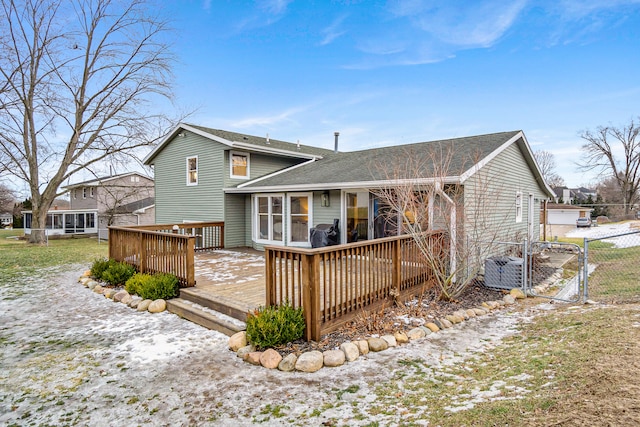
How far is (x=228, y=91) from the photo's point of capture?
56.0 feet

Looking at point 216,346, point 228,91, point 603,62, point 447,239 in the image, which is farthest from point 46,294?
point 603,62

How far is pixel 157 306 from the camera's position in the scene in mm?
5844

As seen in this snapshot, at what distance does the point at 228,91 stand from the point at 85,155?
10.2 metres

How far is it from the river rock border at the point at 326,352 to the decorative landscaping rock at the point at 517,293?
7.62ft

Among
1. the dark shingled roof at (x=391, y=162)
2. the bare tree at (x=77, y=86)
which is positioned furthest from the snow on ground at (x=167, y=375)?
the bare tree at (x=77, y=86)

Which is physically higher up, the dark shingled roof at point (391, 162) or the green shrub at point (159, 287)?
the dark shingled roof at point (391, 162)

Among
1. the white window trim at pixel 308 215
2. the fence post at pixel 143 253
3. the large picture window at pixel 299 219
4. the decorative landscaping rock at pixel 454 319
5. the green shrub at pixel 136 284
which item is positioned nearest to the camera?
the decorative landscaping rock at pixel 454 319

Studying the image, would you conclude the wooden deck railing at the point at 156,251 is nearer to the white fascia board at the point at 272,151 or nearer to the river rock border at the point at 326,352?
the river rock border at the point at 326,352

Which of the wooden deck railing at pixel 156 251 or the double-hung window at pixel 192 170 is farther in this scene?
the double-hung window at pixel 192 170

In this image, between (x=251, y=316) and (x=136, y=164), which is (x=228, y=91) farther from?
(x=251, y=316)

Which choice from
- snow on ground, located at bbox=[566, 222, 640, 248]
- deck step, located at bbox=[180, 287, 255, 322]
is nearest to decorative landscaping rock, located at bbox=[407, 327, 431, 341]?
deck step, located at bbox=[180, 287, 255, 322]

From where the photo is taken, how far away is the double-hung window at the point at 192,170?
12.6 metres

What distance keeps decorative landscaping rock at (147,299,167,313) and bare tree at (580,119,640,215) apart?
43752mm

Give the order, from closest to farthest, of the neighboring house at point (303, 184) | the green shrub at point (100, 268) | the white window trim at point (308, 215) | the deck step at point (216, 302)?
the deck step at point (216, 302), the green shrub at point (100, 268), the neighboring house at point (303, 184), the white window trim at point (308, 215)
